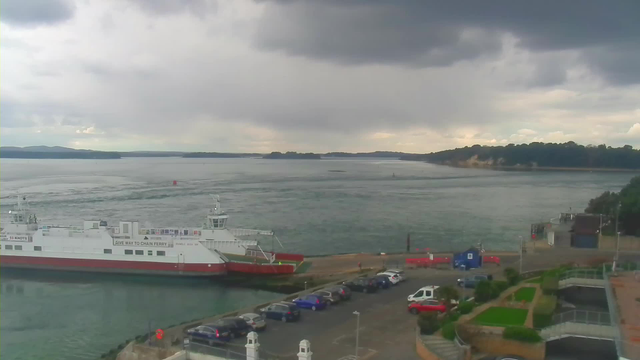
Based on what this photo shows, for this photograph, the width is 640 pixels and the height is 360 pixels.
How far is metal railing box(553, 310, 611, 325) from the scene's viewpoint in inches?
551

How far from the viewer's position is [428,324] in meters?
15.4

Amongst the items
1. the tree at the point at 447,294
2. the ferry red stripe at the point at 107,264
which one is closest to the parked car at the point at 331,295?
the tree at the point at 447,294

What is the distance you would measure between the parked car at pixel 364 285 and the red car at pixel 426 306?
3576 mm

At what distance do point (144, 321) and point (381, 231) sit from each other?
2844 cm

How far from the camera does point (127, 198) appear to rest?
251 ft

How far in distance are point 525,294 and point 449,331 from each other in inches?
236

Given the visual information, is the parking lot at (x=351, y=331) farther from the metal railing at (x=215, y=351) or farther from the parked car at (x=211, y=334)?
the metal railing at (x=215, y=351)

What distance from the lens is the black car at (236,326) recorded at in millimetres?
16297

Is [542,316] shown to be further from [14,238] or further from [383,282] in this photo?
[14,238]

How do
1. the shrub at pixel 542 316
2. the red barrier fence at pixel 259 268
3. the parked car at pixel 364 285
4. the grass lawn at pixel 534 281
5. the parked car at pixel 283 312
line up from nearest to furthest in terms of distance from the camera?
the shrub at pixel 542 316, the parked car at pixel 283 312, the grass lawn at pixel 534 281, the parked car at pixel 364 285, the red barrier fence at pixel 259 268

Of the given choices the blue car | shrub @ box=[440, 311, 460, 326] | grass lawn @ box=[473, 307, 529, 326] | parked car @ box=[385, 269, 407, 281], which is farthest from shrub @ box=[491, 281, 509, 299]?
the blue car

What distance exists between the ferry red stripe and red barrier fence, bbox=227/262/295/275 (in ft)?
2.02

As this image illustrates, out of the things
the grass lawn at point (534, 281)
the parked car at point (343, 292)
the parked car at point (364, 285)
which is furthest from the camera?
the parked car at point (364, 285)

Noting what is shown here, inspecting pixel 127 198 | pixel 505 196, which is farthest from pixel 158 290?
pixel 505 196
